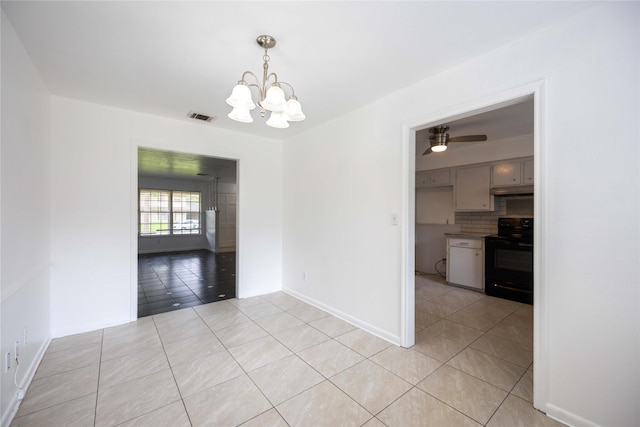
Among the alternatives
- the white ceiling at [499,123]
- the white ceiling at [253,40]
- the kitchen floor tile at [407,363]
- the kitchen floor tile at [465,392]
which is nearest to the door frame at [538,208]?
the kitchen floor tile at [465,392]

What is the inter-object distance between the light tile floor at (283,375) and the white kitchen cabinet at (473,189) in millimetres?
2105

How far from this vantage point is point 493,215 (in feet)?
15.5

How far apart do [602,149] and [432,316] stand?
2.47 metres

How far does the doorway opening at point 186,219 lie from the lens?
232 inches

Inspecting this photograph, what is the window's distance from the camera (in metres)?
8.53

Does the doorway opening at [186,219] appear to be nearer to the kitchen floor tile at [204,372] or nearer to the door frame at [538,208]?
the kitchen floor tile at [204,372]

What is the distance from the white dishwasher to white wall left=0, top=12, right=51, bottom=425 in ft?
17.4

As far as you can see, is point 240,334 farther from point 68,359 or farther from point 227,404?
point 68,359

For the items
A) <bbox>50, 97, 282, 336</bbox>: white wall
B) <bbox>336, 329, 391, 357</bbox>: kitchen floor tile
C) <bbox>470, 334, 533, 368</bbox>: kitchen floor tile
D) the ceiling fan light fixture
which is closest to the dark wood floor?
<bbox>50, 97, 282, 336</bbox>: white wall

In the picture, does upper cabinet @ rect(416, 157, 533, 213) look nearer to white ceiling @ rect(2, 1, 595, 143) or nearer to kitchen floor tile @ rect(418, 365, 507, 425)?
white ceiling @ rect(2, 1, 595, 143)

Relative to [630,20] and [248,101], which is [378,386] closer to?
[248,101]

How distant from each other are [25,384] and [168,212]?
25.5ft

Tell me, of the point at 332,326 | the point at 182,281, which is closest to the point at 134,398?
the point at 332,326

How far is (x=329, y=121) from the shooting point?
3424mm
